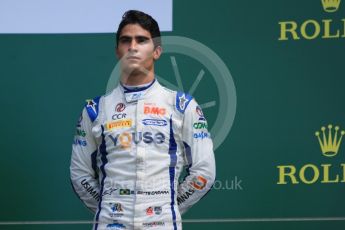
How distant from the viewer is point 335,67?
139 inches

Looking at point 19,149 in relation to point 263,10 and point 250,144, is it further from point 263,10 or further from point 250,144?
point 263,10

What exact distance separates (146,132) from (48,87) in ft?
3.61

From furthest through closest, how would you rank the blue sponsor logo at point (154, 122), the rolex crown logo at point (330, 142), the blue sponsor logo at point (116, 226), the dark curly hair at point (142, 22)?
the rolex crown logo at point (330, 142), the dark curly hair at point (142, 22), the blue sponsor logo at point (154, 122), the blue sponsor logo at point (116, 226)

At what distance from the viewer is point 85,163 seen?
269 cm

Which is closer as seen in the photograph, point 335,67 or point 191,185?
point 191,185

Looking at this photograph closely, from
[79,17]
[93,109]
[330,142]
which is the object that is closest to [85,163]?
[93,109]

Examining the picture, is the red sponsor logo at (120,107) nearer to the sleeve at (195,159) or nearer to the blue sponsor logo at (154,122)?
the blue sponsor logo at (154,122)

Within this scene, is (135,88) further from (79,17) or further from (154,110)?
(79,17)

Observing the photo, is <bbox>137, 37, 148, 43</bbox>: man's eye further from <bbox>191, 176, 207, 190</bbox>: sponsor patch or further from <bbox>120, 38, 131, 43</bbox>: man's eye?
<bbox>191, 176, 207, 190</bbox>: sponsor patch

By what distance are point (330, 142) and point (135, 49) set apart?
4.29 feet

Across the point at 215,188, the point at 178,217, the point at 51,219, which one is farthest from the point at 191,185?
the point at 51,219


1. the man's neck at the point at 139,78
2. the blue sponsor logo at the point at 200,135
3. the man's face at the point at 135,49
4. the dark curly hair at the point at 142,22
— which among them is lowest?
the blue sponsor logo at the point at 200,135

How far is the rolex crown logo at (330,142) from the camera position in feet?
11.5

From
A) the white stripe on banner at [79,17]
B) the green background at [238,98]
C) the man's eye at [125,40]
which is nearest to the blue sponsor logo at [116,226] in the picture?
the man's eye at [125,40]
